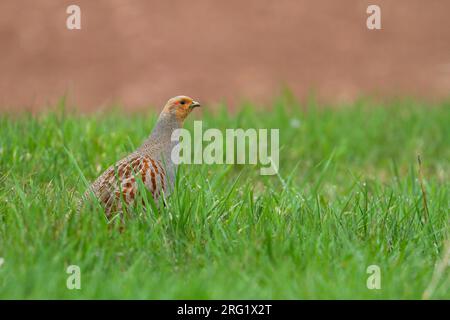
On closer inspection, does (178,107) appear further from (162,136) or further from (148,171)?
(148,171)

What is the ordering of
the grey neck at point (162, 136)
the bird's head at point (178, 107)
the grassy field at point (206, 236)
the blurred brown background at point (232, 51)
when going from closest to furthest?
1. the grassy field at point (206, 236)
2. the grey neck at point (162, 136)
3. the bird's head at point (178, 107)
4. the blurred brown background at point (232, 51)

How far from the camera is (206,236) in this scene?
4805mm

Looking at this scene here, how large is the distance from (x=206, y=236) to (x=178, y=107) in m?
1.18

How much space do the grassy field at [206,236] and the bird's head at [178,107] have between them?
1.34 feet

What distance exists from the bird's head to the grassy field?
41cm

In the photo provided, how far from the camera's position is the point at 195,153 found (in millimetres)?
6676

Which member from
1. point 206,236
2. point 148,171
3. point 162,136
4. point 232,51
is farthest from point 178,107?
point 232,51

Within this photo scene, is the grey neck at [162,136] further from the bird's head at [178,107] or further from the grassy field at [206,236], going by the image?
the grassy field at [206,236]

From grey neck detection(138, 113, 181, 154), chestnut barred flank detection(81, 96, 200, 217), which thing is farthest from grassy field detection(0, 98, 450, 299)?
A: grey neck detection(138, 113, 181, 154)

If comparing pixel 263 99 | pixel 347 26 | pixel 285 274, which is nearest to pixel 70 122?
pixel 285 274

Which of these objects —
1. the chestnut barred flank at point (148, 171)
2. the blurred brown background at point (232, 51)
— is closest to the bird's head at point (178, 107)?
the chestnut barred flank at point (148, 171)

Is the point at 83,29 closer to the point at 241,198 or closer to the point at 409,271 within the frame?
the point at 241,198

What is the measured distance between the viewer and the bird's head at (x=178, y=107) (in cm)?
564

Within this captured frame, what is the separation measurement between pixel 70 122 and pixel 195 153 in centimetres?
109
